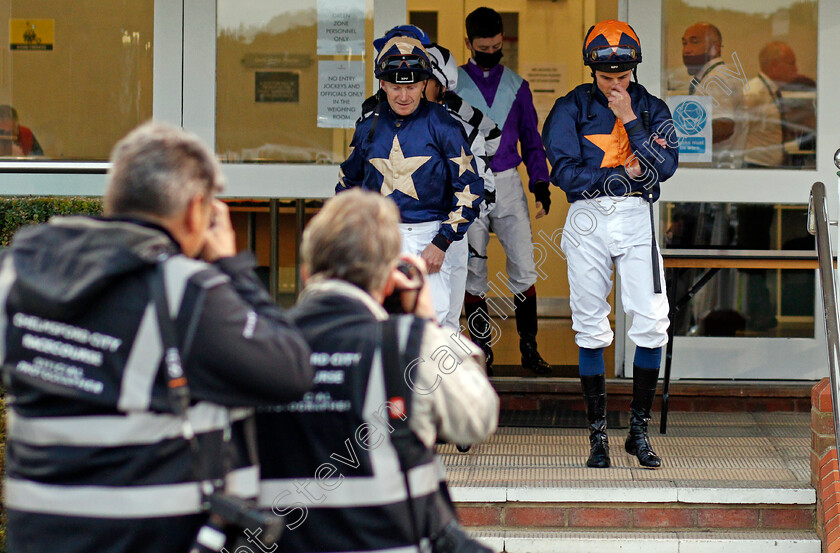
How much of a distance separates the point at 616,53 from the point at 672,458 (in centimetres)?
185

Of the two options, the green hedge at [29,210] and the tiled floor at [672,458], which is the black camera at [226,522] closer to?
the tiled floor at [672,458]

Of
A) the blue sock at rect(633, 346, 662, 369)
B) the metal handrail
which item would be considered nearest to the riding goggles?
the metal handrail

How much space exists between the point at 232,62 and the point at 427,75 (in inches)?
68.6

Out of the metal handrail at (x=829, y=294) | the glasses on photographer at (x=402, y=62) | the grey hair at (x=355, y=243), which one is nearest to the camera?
the grey hair at (x=355, y=243)

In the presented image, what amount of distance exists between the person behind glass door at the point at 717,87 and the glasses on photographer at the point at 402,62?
198 cm

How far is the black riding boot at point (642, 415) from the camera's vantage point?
4316 millimetres

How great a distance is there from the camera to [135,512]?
67.9 inches

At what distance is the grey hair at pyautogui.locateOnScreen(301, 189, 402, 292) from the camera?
1997 millimetres

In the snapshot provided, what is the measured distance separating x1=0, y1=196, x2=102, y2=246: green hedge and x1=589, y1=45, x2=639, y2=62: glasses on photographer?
2349mm

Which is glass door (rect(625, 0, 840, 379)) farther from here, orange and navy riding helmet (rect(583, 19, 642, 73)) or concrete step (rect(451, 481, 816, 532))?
concrete step (rect(451, 481, 816, 532))

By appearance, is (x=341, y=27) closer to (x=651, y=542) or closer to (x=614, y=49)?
(x=614, y=49)

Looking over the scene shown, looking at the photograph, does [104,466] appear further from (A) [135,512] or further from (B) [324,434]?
(B) [324,434]

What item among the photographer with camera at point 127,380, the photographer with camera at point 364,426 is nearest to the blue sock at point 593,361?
the photographer with camera at point 364,426

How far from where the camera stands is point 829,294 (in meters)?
3.80
